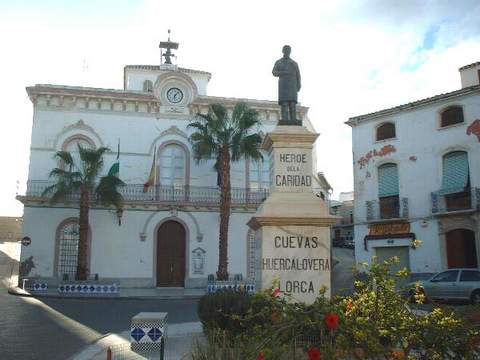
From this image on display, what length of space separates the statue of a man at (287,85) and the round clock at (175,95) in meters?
19.4

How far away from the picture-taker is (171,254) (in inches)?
1107

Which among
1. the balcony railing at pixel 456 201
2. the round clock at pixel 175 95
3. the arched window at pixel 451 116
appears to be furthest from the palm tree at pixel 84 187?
the arched window at pixel 451 116

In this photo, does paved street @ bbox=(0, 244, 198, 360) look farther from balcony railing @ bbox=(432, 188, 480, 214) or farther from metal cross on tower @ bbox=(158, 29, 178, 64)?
metal cross on tower @ bbox=(158, 29, 178, 64)

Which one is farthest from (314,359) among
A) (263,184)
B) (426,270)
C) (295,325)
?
(263,184)

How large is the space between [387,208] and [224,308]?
1994 centimetres

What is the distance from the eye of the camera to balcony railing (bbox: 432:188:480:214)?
2402 cm

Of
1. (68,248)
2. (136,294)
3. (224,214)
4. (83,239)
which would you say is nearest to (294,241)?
(224,214)

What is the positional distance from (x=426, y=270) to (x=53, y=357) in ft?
66.6

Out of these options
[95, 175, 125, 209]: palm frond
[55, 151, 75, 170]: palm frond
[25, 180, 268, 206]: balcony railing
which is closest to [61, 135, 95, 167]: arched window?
[55, 151, 75, 170]: palm frond

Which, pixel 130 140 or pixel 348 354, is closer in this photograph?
pixel 348 354

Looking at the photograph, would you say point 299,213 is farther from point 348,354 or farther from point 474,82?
point 474,82

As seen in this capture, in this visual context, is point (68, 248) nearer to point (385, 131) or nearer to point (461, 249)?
point (385, 131)

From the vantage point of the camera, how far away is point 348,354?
17.0ft

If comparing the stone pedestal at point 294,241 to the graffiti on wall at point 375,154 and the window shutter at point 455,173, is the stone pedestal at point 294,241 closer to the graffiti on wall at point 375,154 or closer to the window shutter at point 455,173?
the window shutter at point 455,173
